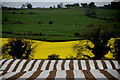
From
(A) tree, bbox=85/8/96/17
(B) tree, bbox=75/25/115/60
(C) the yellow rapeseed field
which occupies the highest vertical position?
(A) tree, bbox=85/8/96/17

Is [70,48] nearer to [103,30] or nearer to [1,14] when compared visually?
[103,30]

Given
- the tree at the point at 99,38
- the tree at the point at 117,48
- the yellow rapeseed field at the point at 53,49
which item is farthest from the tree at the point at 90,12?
the tree at the point at 117,48

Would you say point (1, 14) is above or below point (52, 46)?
above

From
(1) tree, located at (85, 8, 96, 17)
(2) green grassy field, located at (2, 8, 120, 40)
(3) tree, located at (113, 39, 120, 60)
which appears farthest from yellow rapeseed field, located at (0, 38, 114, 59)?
(1) tree, located at (85, 8, 96, 17)

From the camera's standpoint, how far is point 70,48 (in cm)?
843

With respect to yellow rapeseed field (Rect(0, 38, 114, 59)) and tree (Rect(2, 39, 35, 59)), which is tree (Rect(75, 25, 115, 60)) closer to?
yellow rapeseed field (Rect(0, 38, 114, 59))

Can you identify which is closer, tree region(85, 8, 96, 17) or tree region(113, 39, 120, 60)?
tree region(113, 39, 120, 60)

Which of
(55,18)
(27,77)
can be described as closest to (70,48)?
(55,18)

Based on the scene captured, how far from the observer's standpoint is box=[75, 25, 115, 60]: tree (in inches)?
298

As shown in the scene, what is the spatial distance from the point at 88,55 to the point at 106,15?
179 cm

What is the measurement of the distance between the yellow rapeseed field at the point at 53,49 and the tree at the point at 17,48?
334mm

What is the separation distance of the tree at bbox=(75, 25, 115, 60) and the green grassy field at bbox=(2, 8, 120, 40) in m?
0.50

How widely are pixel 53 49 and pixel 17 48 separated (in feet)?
5.79

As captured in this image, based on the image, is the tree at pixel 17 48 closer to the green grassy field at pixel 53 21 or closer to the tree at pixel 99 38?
the green grassy field at pixel 53 21
